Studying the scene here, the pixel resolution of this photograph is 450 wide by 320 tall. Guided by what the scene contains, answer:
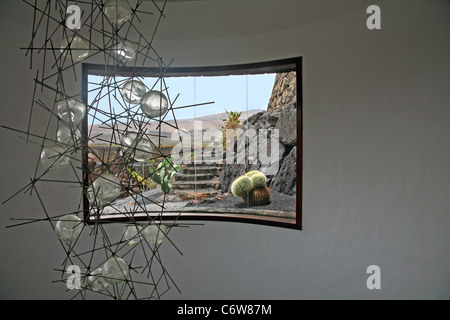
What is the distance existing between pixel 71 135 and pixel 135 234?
15.1 inches

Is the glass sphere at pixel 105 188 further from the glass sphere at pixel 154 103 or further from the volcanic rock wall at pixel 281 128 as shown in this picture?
the volcanic rock wall at pixel 281 128

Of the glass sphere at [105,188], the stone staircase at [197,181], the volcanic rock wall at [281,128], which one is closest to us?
the glass sphere at [105,188]

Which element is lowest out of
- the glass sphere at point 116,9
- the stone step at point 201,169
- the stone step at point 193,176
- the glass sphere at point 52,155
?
the stone step at point 193,176

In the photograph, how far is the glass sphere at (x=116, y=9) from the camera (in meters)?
0.89

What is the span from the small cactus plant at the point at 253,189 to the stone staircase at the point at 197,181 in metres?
0.22

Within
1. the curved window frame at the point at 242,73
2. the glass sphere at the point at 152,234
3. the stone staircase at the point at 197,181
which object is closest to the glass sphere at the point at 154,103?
the glass sphere at the point at 152,234

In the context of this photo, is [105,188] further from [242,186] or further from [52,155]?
[242,186]

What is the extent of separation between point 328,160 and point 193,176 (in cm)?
122

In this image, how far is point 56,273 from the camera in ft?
8.07

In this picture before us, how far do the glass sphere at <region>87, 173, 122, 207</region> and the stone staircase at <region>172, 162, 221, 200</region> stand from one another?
6.56 feet

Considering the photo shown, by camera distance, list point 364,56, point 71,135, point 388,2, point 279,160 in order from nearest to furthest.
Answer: point 71,135
point 388,2
point 364,56
point 279,160
